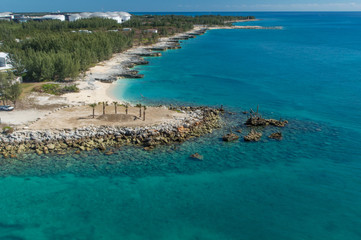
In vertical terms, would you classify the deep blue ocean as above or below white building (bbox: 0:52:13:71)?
below

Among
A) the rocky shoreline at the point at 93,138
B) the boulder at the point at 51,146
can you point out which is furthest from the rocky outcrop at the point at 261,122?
the boulder at the point at 51,146

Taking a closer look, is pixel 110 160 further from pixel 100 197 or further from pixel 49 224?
pixel 49 224

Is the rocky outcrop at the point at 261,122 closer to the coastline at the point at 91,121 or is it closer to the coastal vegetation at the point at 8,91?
the coastline at the point at 91,121

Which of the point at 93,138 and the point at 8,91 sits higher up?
the point at 8,91

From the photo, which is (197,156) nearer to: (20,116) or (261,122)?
(261,122)

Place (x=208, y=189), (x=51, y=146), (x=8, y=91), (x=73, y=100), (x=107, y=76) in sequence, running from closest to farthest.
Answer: (x=208, y=189)
(x=51, y=146)
(x=8, y=91)
(x=73, y=100)
(x=107, y=76)

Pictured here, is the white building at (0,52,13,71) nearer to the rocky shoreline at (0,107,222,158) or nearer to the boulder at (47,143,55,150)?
the rocky shoreline at (0,107,222,158)

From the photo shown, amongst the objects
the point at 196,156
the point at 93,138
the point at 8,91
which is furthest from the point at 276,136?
the point at 8,91

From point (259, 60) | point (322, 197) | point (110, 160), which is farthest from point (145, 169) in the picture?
point (259, 60)

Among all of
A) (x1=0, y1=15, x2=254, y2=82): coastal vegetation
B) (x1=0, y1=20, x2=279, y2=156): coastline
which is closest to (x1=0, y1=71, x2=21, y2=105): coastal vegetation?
(x1=0, y1=20, x2=279, y2=156): coastline
